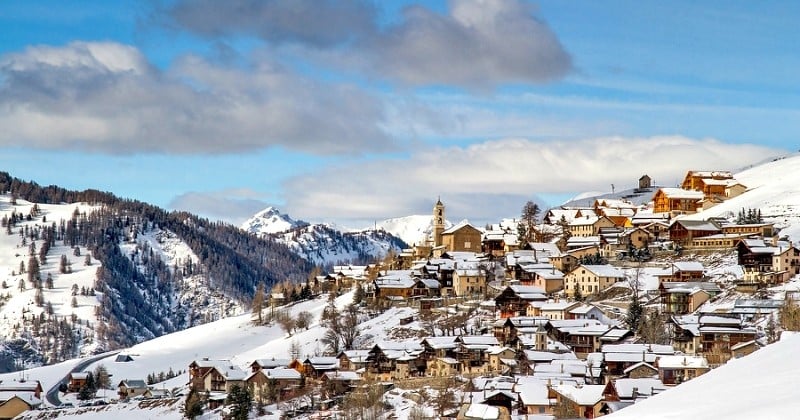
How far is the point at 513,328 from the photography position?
3733 inches

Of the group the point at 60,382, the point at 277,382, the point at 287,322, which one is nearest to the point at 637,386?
the point at 277,382

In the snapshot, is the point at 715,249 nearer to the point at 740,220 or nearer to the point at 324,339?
the point at 740,220

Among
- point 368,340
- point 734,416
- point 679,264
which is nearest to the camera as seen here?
point 734,416

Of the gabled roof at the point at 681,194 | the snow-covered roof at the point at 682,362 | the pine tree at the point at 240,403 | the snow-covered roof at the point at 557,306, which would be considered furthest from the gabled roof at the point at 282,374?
the gabled roof at the point at 681,194

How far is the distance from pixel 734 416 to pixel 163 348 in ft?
470

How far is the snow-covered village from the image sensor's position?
8031 cm

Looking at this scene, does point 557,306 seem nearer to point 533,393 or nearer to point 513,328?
point 513,328

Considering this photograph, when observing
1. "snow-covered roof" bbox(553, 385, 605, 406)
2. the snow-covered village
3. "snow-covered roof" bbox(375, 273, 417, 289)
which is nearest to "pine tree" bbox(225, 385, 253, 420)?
the snow-covered village

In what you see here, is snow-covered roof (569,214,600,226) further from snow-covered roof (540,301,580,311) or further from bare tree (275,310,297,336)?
bare tree (275,310,297,336)

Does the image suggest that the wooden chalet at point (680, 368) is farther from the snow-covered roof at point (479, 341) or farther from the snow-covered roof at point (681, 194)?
the snow-covered roof at point (681, 194)

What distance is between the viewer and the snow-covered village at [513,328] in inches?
3162

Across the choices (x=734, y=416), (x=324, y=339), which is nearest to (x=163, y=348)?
(x=324, y=339)

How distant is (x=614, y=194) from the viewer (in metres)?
182

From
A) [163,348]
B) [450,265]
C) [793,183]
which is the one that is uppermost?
[793,183]
